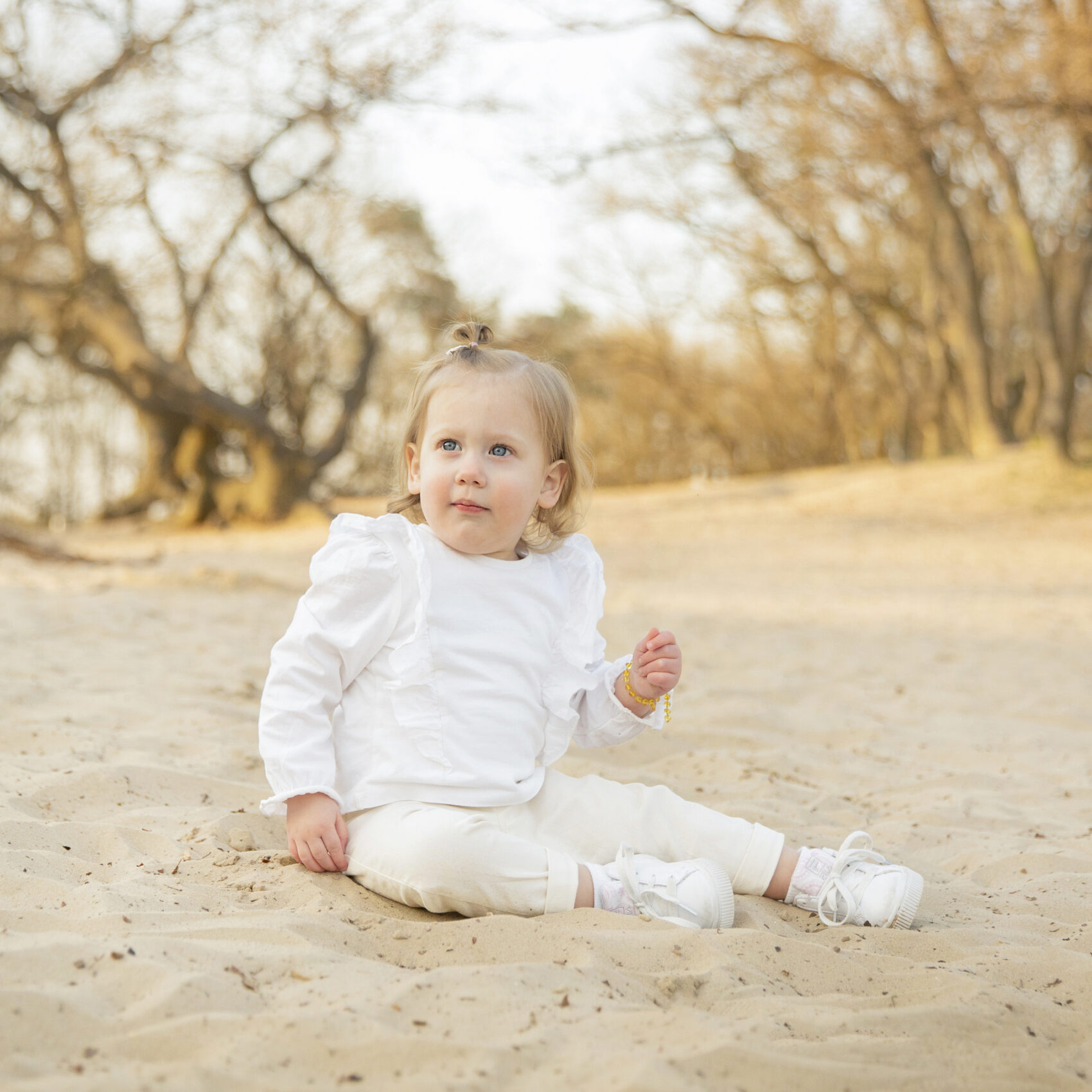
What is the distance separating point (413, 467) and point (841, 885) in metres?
1.23

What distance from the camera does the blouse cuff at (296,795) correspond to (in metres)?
2.08

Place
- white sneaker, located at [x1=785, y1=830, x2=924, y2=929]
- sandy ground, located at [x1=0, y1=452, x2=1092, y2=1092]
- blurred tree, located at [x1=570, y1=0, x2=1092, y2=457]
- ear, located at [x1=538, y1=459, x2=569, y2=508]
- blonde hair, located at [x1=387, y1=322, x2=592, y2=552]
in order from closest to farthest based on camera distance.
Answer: sandy ground, located at [x1=0, y1=452, x2=1092, y2=1092]
white sneaker, located at [x1=785, y1=830, x2=924, y2=929]
blonde hair, located at [x1=387, y1=322, x2=592, y2=552]
ear, located at [x1=538, y1=459, x2=569, y2=508]
blurred tree, located at [x1=570, y1=0, x2=1092, y2=457]

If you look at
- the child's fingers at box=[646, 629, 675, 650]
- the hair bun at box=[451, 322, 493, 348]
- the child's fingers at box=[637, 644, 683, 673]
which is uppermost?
the hair bun at box=[451, 322, 493, 348]

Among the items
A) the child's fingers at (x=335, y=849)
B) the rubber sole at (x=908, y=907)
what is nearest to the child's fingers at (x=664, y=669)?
the rubber sole at (x=908, y=907)

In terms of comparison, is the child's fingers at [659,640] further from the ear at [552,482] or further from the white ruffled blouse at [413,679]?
the ear at [552,482]

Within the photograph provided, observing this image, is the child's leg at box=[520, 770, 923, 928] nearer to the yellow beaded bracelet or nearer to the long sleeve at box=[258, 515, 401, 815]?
the yellow beaded bracelet

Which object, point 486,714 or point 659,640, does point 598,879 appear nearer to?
point 486,714

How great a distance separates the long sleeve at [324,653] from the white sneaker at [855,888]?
0.94 metres

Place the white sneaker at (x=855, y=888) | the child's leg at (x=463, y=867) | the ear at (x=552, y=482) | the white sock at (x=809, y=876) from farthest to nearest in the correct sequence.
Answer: the ear at (x=552, y=482), the white sock at (x=809, y=876), the white sneaker at (x=855, y=888), the child's leg at (x=463, y=867)

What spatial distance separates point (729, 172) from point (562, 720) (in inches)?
614

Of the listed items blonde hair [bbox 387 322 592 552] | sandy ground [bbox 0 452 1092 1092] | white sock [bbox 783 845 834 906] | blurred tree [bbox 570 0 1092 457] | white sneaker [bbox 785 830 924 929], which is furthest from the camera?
blurred tree [bbox 570 0 1092 457]

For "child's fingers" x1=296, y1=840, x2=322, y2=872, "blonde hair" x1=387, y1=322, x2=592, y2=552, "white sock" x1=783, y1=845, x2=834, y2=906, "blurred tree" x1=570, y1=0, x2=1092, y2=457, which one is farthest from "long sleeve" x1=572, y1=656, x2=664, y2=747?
"blurred tree" x1=570, y1=0, x2=1092, y2=457

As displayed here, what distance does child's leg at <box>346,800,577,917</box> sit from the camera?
6.59 feet

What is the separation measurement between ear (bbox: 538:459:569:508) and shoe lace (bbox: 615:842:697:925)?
789 millimetres
